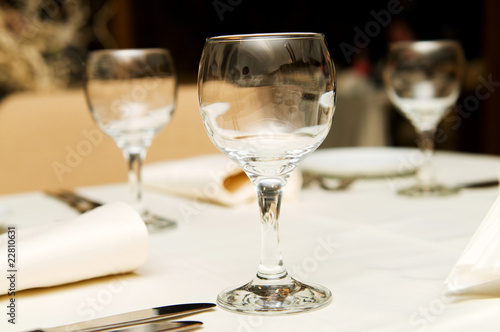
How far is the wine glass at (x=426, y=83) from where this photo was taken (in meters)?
0.99

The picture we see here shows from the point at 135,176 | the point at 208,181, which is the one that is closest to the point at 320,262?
the point at 135,176

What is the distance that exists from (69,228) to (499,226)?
0.40 m

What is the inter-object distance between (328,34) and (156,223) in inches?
190

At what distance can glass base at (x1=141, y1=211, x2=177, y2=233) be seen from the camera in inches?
32.1

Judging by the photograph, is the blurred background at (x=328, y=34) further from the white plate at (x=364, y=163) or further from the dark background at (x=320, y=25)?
the white plate at (x=364, y=163)

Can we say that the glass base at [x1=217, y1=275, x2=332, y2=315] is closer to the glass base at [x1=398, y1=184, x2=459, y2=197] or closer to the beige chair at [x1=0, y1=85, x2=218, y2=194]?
the glass base at [x1=398, y1=184, x2=459, y2=197]

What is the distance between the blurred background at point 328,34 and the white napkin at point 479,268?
2.35 m

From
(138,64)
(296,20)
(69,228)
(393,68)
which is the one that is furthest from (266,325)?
(296,20)

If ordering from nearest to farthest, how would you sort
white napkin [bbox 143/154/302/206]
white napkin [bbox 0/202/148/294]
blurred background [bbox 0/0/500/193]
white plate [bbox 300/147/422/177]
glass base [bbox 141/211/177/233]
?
white napkin [bbox 0/202/148/294] → glass base [bbox 141/211/177/233] → white napkin [bbox 143/154/302/206] → white plate [bbox 300/147/422/177] → blurred background [bbox 0/0/500/193]

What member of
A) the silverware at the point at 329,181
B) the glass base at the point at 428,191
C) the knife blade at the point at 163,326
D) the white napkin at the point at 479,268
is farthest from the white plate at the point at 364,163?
the knife blade at the point at 163,326

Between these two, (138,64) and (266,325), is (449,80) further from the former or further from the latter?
(266,325)

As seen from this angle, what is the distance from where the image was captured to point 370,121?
3.54m

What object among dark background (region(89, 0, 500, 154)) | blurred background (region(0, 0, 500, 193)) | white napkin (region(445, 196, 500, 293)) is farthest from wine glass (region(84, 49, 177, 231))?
dark background (region(89, 0, 500, 154))

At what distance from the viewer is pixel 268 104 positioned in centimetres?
48
